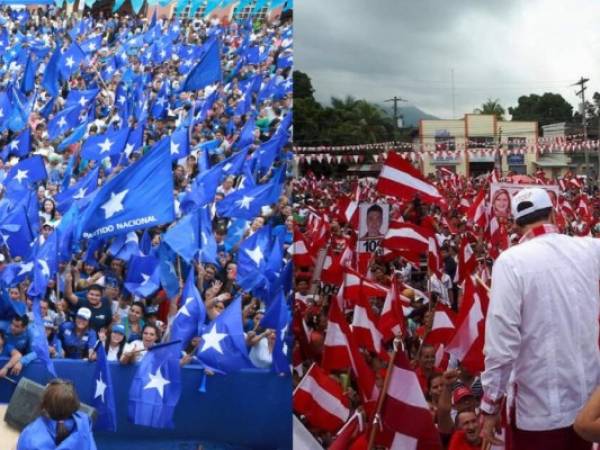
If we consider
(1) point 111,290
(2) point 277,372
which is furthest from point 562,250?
(1) point 111,290

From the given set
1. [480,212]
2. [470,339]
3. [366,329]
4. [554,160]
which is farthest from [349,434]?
[554,160]

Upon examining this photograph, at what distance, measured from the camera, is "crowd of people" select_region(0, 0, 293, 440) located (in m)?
4.57

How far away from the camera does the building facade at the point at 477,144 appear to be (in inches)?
795

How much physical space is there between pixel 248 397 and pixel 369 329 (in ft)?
2.81

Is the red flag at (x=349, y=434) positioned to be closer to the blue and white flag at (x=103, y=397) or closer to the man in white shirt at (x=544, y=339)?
the man in white shirt at (x=544, y=339)

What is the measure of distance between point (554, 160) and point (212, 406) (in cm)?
2023

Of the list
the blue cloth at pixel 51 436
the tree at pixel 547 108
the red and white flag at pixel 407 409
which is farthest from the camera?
the tree at pixel 547 108

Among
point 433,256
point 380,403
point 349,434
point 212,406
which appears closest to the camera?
point 380,403

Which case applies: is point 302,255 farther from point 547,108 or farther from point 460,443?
point 547,108

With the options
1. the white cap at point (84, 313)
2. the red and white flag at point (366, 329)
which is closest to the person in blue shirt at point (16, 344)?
the white cap at point (84, 313)

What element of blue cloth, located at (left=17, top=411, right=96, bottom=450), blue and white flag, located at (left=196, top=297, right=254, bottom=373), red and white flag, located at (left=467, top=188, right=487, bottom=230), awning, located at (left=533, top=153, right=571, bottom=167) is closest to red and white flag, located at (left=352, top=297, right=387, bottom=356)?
blue and white flag, located at (left=196, top=297, right=254, bottom=373)

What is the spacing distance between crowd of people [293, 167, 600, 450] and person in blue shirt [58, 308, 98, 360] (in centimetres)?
132

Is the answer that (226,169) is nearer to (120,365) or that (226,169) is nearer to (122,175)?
(122,175)

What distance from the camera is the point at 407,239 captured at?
21.3 ft
